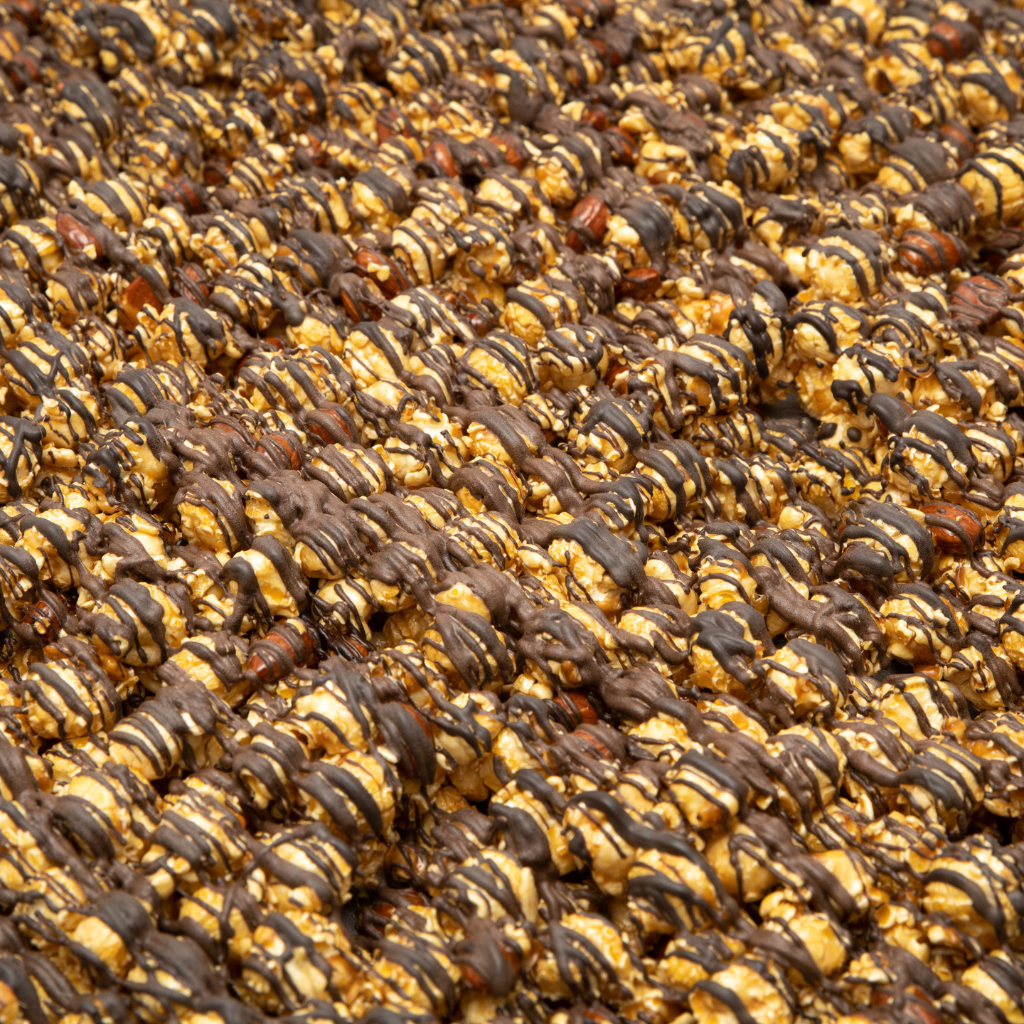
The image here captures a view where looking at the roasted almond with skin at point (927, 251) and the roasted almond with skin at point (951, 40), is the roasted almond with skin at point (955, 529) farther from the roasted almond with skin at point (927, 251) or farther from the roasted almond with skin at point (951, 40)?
the roasted almond with skin at point (951, 40)

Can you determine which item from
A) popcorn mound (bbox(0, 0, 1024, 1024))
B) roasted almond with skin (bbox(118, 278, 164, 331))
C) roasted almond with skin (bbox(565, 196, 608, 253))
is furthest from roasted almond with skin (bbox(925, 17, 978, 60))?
roasted almond with skin (bbox(118, 278, 164, 331))

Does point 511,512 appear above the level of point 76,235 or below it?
below

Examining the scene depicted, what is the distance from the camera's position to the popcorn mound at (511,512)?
84.7 inches

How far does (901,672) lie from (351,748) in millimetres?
1324

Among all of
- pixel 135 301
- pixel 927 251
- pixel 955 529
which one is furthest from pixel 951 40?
pixel 135 301

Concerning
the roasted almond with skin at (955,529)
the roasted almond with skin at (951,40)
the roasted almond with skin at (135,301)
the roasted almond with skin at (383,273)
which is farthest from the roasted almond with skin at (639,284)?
the roasted almond with skin at (951,40)

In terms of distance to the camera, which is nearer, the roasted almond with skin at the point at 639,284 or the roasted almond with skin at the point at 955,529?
the roasted almond with skin at the point at 955,529

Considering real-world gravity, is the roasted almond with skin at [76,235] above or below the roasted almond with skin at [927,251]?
below

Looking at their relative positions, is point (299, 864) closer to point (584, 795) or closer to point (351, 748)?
point (351, 748)

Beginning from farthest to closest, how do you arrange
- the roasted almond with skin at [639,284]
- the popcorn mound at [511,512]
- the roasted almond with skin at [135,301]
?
1. the roasted almond with skin at [639,284]
2. the roasted almond with skin at [135,301]
3. the popcorn mound at [511,512]

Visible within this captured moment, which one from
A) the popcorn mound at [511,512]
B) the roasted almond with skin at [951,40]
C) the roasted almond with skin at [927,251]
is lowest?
the popcorn mound at [511,512]

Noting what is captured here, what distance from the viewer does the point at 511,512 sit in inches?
106

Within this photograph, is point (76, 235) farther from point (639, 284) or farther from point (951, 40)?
point (951, 40)

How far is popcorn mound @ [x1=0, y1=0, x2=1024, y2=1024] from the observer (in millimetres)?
2150
